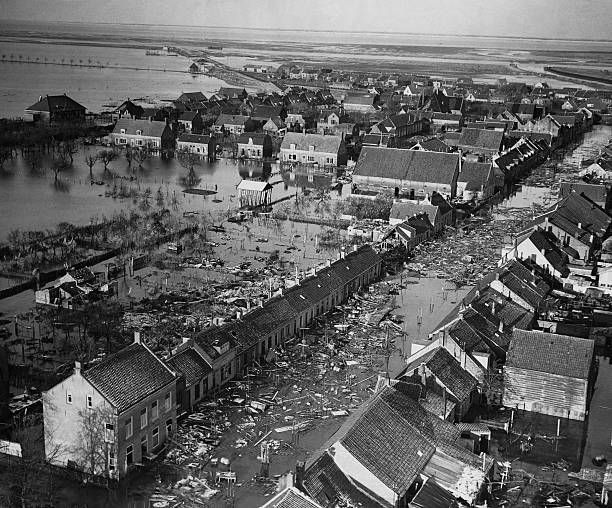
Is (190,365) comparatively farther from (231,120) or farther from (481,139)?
(231,120)

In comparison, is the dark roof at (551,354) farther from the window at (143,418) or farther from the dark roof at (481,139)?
the dark roof at (481,139)

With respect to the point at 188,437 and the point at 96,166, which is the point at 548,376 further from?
the point at 96,166

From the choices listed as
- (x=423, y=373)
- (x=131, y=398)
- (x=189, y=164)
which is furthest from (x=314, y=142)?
(x=131, y=398)

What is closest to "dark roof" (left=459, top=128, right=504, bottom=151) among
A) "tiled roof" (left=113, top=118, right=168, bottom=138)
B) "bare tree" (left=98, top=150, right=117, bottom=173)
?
"tiled roof" (left=113, top=118, right=168, bottom=138)

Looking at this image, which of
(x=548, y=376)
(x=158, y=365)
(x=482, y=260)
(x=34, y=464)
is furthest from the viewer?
(x=482, y=260)

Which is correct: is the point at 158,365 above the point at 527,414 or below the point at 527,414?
above

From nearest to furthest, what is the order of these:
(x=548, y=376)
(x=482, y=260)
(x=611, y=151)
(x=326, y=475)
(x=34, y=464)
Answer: (x=326, y=475) → (x=34, y=464) → (x=548, y=376) → (x=482, y=260) → (x=611, y=151)

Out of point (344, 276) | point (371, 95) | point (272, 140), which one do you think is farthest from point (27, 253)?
point (371, 95)
